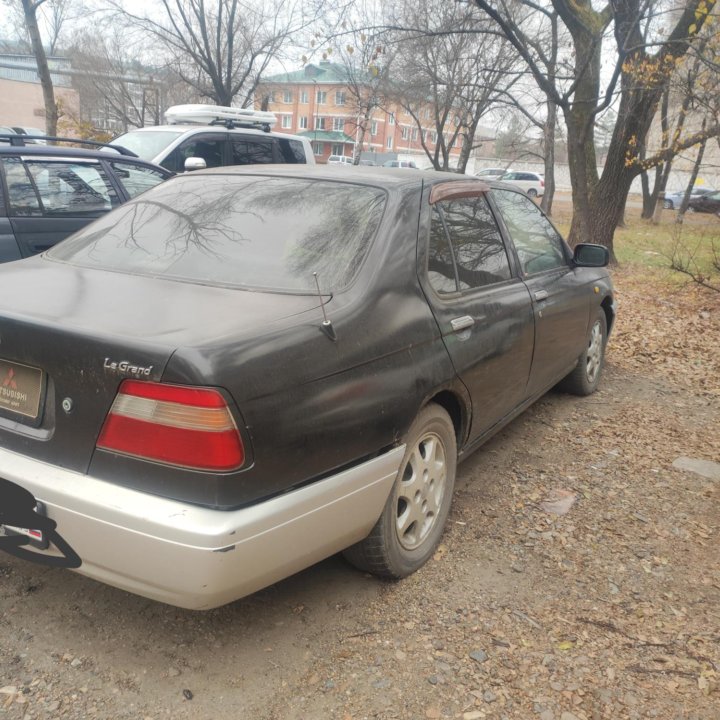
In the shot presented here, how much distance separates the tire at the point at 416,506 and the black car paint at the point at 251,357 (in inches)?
7.3

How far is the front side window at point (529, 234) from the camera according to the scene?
13.4ft

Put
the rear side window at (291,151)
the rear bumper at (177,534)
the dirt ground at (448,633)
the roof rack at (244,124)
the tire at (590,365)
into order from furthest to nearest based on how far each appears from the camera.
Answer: the roof rack at (244,124)
the rear side window at (291,151)
the tire at (590,365)
the dirt ground at (448,633)
the rear bumper at (177,534)

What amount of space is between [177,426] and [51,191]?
4.47 metres

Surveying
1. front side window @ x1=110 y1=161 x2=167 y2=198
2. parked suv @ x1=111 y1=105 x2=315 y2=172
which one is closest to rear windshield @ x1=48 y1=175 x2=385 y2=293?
front side window @ x1=110 y1=161 x2=167 y2=198

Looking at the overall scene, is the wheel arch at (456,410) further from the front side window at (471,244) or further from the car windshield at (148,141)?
the car windshield at (148,141)

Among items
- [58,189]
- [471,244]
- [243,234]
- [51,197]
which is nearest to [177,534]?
[243,234]

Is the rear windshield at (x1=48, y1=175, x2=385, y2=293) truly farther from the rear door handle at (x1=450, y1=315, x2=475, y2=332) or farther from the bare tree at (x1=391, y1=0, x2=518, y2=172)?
the bare tree at (x1=391, y1=0, x2=518, y2=172)

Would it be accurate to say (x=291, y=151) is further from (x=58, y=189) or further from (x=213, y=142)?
(x=58, y=189)

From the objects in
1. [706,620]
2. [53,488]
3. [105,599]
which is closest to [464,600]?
[706,620]

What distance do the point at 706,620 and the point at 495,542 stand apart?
0.92 meters

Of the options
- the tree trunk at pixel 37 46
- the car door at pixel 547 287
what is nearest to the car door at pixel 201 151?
A: the car door at pixel 547 287

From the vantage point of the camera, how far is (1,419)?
2.33 m

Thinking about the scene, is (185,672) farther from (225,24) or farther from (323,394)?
(225,24)

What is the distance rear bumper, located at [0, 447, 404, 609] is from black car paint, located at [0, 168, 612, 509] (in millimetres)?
46
